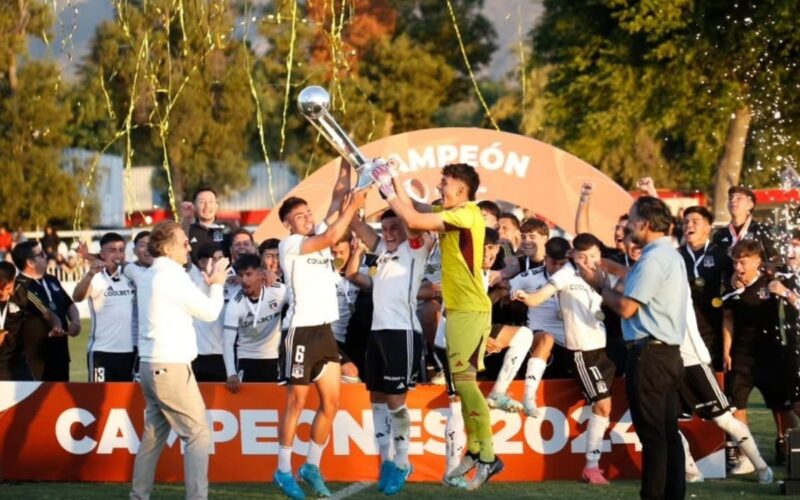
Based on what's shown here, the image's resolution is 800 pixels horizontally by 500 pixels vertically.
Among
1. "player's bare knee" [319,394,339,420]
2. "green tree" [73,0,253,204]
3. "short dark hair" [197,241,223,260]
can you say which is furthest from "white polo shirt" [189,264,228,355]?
"green tree" [73,0,253,204]

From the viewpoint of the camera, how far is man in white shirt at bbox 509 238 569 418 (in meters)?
10.5

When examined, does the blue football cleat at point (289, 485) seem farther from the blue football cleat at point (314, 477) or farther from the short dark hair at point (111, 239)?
the short dark hair at point (111, 239)

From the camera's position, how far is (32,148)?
1524 inches

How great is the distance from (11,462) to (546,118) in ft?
81.8

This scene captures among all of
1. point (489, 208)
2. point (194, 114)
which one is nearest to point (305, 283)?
point (489, 208)

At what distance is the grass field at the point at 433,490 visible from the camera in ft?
32.7

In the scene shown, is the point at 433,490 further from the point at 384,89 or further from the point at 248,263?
the point at 384,89

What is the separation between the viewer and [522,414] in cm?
1070

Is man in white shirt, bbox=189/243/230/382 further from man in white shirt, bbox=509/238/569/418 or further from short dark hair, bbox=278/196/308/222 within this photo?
man in white shirt, bbox=509/238/569/418

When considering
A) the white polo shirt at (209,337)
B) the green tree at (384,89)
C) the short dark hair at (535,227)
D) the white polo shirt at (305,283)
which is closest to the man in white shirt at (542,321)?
the short dark hair at (535,227)

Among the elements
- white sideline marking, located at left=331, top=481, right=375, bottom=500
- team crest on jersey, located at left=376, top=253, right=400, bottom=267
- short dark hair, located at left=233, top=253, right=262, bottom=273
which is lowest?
white sideline marking, located at left=331, top=481, right=375, bottom=500

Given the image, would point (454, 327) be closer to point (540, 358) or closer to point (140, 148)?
point (540, 358)

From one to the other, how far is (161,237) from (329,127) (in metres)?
1.27

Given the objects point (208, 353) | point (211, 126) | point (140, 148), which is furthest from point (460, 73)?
point (208, 353)
